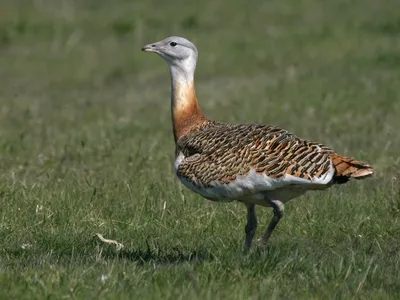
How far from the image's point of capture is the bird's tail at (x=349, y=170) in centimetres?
538

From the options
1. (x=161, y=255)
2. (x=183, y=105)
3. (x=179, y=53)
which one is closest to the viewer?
(x=161, y=255)

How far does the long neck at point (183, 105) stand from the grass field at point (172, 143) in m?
0.61

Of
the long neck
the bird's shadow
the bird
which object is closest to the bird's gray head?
the long neck

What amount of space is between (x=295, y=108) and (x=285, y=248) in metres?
5.29

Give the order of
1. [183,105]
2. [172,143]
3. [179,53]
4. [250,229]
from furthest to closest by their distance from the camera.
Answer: [172,143], [179,53], [183,105], [250,229]

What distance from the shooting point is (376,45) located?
14.2 meters

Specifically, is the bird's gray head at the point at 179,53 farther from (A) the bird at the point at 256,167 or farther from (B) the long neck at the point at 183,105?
(A) the bird at the point at 256,167

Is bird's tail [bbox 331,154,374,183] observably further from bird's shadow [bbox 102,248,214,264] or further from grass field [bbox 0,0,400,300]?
bird's shadow [bbox 102,248,214,264]

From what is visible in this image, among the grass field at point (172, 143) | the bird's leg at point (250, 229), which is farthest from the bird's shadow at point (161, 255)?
the bird's leg at point (250, 229)

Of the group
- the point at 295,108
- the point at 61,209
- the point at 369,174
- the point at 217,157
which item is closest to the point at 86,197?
the point at 61,209

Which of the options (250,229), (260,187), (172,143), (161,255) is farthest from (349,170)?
(172,143)

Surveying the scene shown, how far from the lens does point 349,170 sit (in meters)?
5.40

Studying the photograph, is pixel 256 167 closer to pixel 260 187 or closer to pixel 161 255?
pixel 260 187

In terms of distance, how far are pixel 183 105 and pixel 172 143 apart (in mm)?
3069
